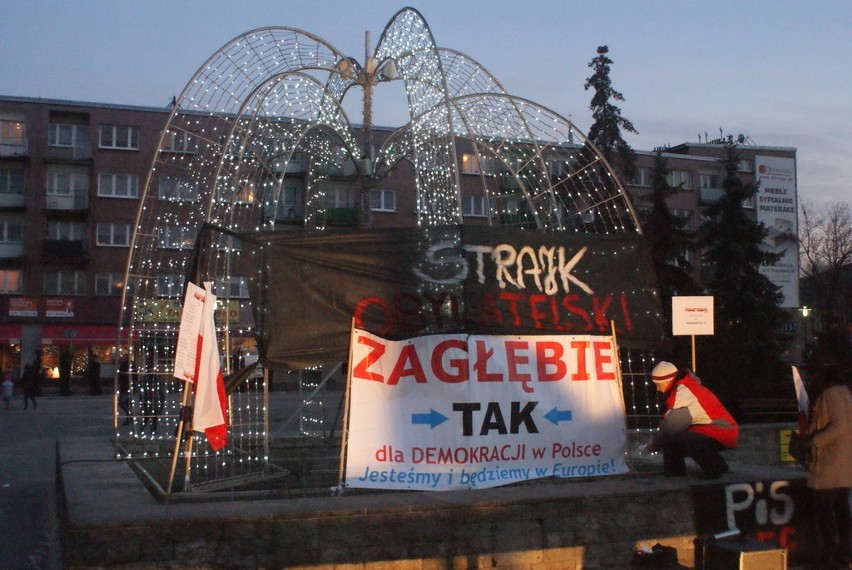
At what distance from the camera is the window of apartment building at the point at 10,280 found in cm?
5050

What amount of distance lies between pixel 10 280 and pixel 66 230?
3841 mm

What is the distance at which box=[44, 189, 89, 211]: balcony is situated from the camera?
51.2 metres

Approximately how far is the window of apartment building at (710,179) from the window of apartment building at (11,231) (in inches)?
1646

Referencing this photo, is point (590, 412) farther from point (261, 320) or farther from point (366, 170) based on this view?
point (366, 170)

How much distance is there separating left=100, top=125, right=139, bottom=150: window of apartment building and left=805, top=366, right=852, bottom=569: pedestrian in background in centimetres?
4747

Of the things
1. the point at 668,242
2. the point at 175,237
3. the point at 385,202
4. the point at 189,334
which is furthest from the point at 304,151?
the point at 385,202

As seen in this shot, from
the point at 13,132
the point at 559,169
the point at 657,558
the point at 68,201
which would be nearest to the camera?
the point at 657,558

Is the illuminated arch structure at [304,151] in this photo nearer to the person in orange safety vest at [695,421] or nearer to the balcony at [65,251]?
the person in orange safety vest at [695,421]

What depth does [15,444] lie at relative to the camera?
803 inches

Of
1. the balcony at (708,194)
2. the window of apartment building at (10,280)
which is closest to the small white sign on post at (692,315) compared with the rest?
the window of apartment building at (10,280)

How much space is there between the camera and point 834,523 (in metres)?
8.30

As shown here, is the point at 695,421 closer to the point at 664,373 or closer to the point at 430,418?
the point at 664,373

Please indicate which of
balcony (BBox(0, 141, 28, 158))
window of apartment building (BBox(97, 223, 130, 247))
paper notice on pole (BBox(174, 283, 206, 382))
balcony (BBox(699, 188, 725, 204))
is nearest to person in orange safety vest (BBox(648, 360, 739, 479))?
paper notice on pole (BBox(174, 283, 206, 382))

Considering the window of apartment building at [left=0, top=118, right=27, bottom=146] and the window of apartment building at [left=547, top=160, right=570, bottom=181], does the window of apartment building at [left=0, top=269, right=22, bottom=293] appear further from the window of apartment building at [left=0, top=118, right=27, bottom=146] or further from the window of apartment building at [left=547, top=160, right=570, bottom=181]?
the window of apartment building at [left=547, top=160, right=570, bottom=181]
